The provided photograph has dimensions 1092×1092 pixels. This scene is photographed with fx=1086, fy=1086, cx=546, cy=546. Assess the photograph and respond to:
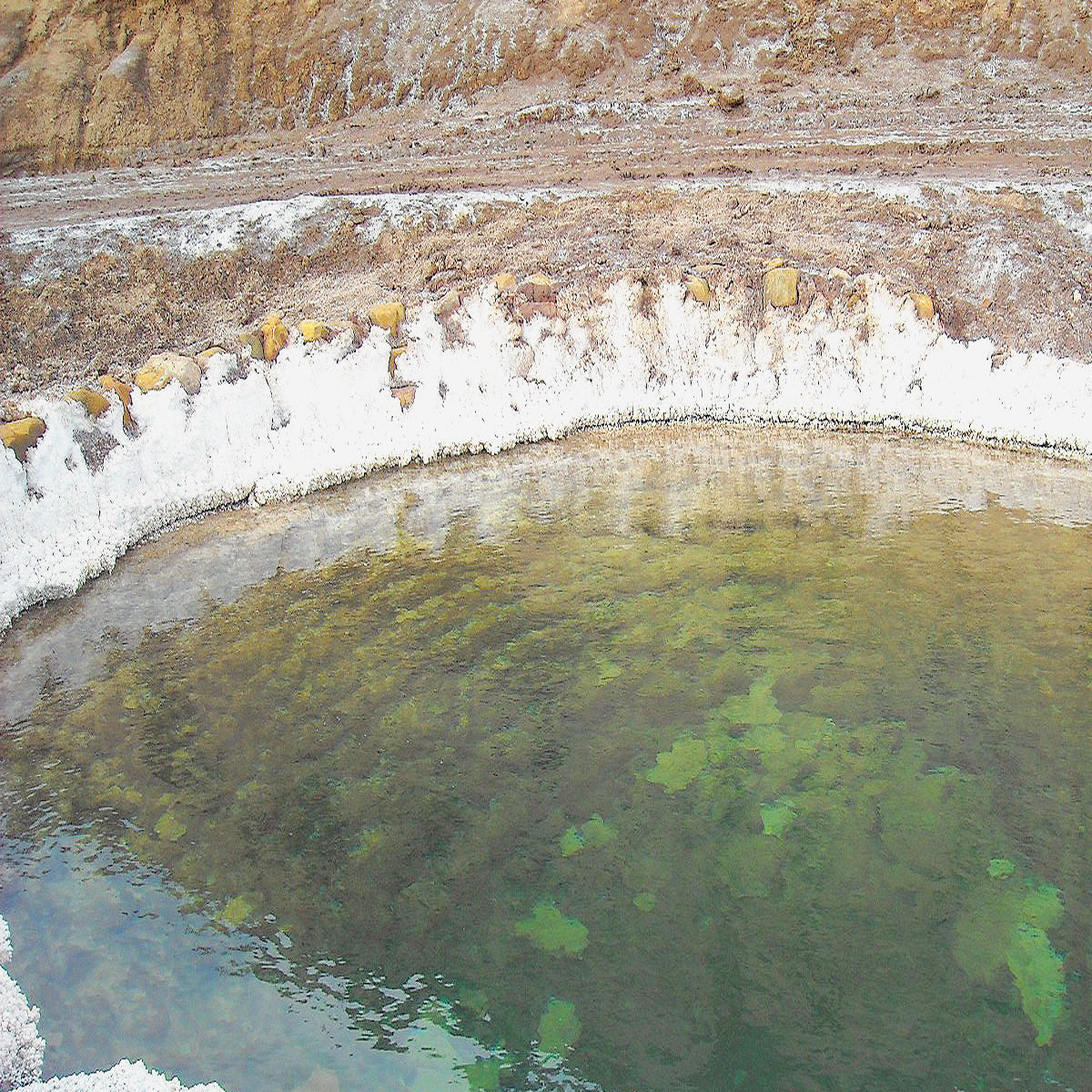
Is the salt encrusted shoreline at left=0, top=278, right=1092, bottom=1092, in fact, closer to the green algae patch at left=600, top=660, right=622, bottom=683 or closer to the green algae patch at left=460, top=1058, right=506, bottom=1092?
the green algae patch at left=600, top=660, right=622, bottom=683

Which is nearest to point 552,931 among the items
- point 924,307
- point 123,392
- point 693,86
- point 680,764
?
point 680,764

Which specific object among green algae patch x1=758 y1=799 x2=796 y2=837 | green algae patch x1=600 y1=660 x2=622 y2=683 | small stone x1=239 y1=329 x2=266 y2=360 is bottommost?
green algae patch x1=758 y1=799 x2=796 y2=837

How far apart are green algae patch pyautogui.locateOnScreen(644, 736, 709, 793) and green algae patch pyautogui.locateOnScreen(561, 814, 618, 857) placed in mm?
673

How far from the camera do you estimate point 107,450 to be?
13.4m

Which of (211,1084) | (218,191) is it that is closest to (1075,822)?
(211,1084)

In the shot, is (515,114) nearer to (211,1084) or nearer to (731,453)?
(731,453)

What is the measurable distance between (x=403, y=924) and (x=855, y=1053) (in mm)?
3085

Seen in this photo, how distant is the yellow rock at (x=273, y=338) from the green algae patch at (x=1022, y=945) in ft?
37.7

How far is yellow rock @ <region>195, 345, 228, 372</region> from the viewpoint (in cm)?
1478

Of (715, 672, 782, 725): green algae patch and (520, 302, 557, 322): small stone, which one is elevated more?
(520, 302, 557, 322): small stone

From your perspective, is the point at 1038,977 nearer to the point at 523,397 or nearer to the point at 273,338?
the point at 523,397

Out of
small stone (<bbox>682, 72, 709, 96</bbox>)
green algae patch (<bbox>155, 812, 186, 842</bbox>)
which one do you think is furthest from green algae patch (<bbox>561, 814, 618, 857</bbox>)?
small stone (<bbox>682, 72, 709, 96</bbox>)

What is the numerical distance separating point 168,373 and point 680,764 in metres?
9.07

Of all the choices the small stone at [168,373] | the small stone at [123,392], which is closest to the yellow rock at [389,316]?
the small stone at [168,373]
